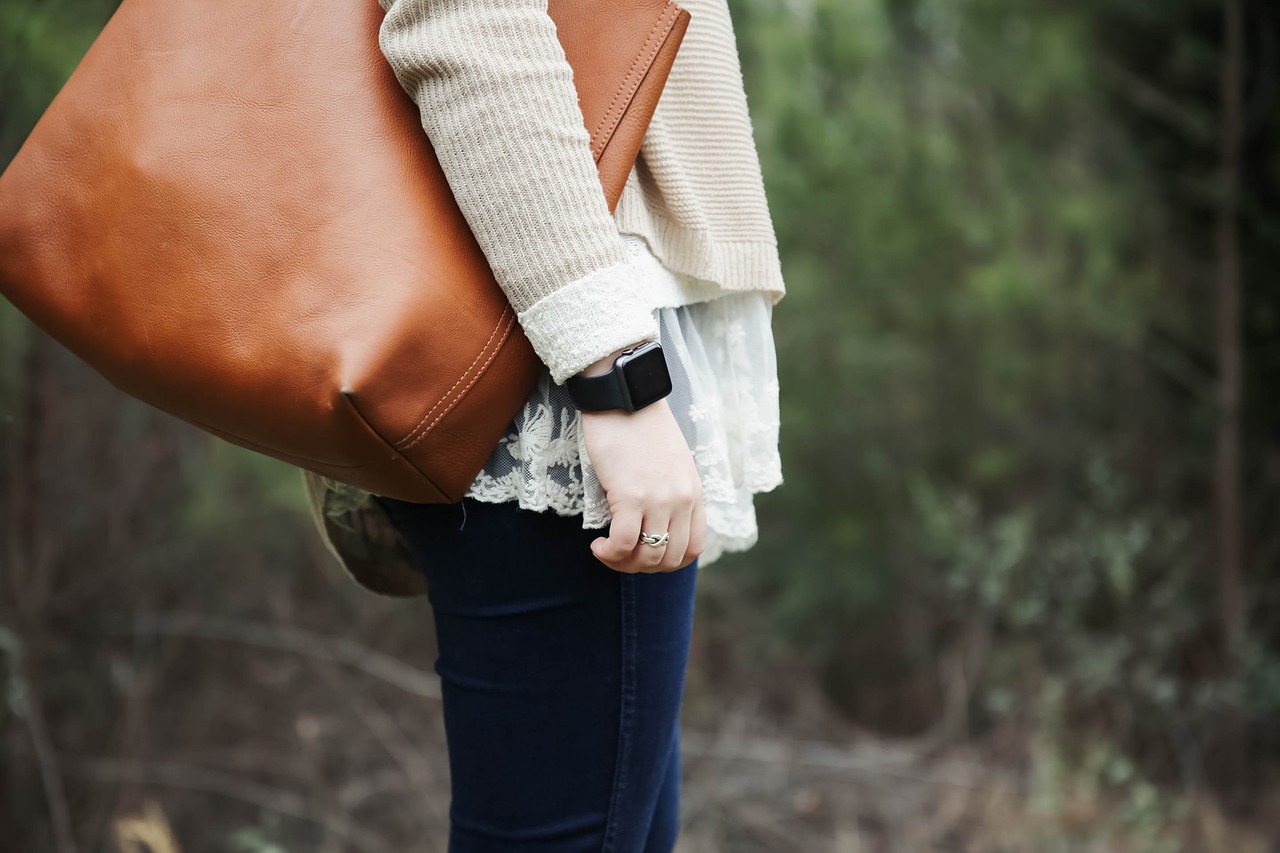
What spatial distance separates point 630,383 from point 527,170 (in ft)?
0.51

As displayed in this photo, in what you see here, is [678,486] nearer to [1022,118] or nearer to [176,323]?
[176,323]

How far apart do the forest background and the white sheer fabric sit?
1.46 meters

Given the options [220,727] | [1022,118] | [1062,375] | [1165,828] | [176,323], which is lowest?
[1165,828]

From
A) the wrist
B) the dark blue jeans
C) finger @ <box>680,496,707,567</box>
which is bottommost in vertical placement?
the dark blue jeans

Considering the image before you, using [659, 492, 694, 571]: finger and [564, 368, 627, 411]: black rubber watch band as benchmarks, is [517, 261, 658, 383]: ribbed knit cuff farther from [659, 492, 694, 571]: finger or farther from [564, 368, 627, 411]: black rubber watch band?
[659, 492, 694, 571]: finger

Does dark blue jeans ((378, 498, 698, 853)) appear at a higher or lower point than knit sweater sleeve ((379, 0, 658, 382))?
lower

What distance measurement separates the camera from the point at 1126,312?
2998mm

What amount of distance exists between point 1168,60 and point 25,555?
316 centimetres

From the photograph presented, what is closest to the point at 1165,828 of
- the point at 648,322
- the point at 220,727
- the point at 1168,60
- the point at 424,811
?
the point at 424,811

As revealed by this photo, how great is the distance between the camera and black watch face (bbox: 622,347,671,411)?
0.64 meters

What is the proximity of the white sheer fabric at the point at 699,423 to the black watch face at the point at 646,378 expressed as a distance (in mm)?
68

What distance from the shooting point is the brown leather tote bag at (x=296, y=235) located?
2.08ft

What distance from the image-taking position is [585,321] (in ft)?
2.10

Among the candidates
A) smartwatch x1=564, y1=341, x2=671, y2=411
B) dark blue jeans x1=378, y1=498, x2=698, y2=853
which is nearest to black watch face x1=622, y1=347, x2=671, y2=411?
smartwatch x1=564, y1=341, x2=671, y2=411
